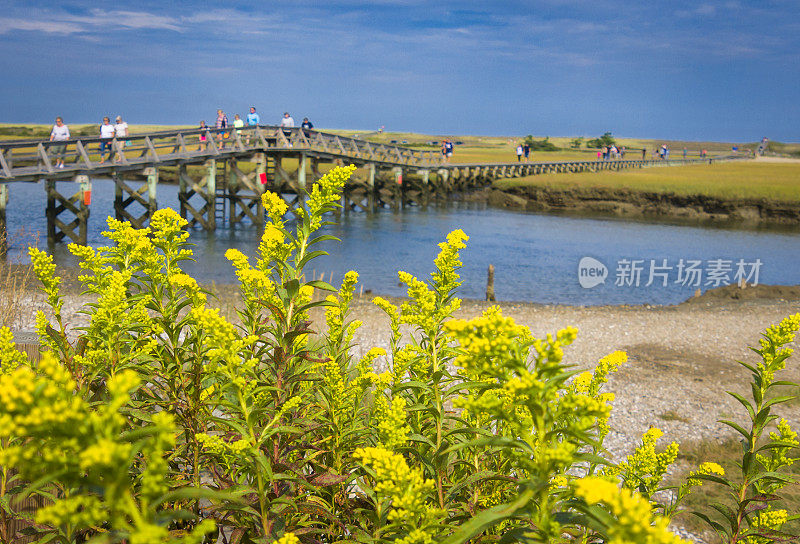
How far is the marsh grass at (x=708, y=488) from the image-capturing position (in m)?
5.75

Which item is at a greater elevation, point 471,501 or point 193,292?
point 193,292

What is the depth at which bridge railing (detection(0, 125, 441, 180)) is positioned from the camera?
21.7 m

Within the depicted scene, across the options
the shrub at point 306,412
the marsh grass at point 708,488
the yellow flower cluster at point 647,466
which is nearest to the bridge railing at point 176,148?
the marsh grass at point 708,488

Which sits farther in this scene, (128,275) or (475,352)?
(128,275)

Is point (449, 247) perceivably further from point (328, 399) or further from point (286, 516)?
point (286, 516)

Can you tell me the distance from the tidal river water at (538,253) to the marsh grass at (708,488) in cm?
1239

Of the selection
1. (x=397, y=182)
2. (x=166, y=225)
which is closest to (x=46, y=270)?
(x=166, y=225)

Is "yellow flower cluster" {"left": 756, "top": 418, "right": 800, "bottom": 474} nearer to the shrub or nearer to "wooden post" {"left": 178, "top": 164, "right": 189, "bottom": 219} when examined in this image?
the shrub

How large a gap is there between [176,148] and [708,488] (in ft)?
97.6

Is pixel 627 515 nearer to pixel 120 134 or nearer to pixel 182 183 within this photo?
pixel 120 134

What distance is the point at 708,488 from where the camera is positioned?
6.55 m

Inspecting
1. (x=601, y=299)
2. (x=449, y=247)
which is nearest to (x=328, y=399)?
(x=449, y=247)

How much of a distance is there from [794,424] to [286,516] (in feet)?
28.7

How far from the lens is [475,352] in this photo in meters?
1.28
